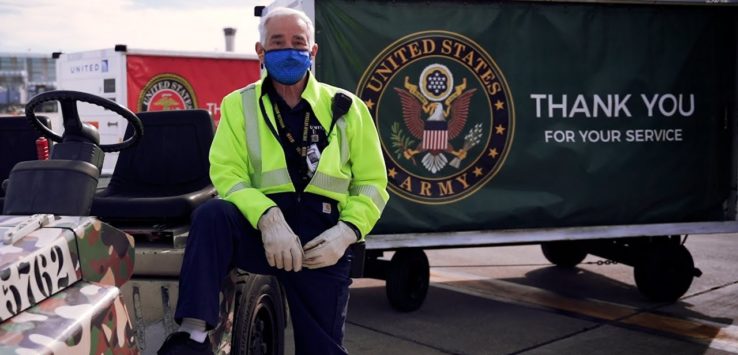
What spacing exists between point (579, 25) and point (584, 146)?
91cm

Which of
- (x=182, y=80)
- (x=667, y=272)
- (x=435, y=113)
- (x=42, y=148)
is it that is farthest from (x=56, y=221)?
(x=182, y=80)

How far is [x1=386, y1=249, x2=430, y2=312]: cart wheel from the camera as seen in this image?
598 centimetres

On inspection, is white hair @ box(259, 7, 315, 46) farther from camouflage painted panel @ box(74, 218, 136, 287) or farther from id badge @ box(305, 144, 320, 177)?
camouflage painted panel @ box(74, 218, 136, 287)

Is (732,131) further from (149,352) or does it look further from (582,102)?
(149,352)

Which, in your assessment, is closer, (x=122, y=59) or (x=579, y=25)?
(x=579, y=25)

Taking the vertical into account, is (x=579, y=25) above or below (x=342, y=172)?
above

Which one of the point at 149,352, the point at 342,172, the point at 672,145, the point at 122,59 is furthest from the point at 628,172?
the point at 122,59

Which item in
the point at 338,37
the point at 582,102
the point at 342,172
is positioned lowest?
the point at 342,172

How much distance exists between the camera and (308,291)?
3.12m

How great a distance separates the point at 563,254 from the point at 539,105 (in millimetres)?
2208

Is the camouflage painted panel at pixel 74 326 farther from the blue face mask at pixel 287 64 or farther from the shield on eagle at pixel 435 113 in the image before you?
the shield on eagle at pixel 435 113

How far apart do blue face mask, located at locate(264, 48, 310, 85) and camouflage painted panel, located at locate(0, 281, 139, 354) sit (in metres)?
1.15

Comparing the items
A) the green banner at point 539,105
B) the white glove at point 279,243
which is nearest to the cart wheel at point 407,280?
the green banner at point 539,105

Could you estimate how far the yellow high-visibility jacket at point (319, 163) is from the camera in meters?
3.15
